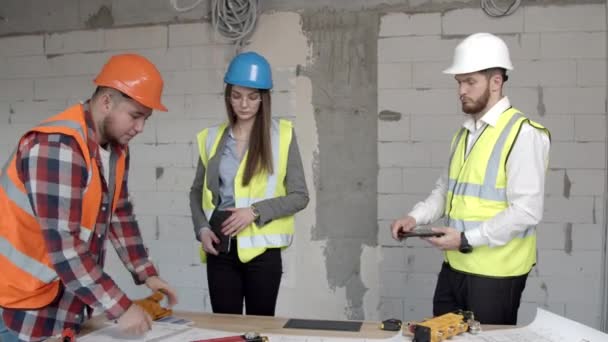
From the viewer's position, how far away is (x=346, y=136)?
339 cm

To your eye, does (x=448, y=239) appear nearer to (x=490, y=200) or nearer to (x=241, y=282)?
(x=490, y=200)

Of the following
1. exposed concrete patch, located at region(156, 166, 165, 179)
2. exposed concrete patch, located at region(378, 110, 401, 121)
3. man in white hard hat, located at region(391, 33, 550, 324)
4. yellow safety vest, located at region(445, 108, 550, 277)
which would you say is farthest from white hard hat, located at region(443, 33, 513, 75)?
exposed concrete patch, located at region(156, 166, 165, 179)

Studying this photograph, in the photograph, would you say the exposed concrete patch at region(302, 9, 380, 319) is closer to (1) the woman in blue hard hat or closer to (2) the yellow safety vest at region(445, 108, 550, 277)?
(1) the woman in blue hard hat

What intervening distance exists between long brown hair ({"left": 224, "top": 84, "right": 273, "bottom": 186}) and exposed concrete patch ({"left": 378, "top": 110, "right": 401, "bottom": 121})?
114 cm

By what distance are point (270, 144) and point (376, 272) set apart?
139cm

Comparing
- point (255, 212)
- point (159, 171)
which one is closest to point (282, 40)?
point (159, 171)

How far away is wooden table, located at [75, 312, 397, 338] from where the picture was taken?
165cm

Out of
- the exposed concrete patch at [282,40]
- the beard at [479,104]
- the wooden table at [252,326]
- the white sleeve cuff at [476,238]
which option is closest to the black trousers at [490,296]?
the white sleeve cuff at [476,238]

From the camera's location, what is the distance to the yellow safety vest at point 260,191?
88.4 inches

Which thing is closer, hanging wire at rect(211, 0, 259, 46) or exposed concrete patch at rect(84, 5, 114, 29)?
hanging wire at rect(211, 0, 259, 46)

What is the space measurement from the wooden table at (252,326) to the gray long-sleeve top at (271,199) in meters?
0.49

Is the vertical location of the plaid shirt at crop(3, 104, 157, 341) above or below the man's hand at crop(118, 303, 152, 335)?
above

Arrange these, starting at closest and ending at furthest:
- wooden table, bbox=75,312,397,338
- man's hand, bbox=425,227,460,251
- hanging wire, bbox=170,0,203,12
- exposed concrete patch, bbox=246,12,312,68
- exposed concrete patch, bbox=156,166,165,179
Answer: wooden table, bbox=75,312,397,338 → man's hand, bbox=425,227,460,251 → exposed concrete patch, bbox=246,12,312,68 → hanging wire, bbox=170,0,203,12 → exposed concrete patch, bbox=156,166,165,179

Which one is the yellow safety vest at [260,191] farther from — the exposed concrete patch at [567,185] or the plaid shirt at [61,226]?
the exposed concrete patch at [567,185]
